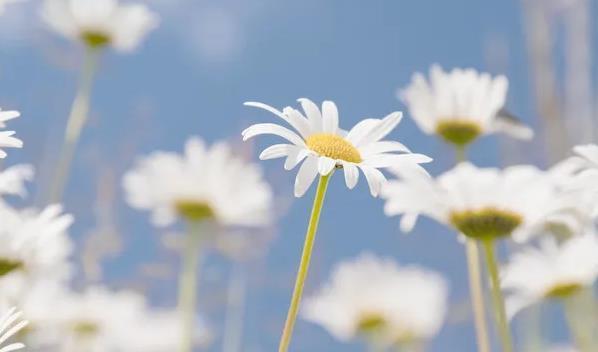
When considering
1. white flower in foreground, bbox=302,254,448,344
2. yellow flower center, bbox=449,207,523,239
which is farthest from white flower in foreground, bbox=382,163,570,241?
white flower in foreground, bbox=302,254,448,344

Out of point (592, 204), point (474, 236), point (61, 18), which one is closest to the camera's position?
point (592, 204)

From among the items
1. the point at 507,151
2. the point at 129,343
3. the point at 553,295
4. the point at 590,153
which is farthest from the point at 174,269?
the point at 590,153

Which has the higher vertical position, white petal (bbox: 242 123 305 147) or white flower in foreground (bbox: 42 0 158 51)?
white flower in foreground (bbox: 42 0 158 51)

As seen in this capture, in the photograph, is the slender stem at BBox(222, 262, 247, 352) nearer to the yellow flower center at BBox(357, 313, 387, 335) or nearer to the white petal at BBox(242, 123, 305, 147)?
the yellow flower center at BBox(357, 313, 387, 335)

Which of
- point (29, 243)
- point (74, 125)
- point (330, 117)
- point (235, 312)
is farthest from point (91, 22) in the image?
point (330, 117)

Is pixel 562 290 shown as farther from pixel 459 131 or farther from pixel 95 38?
pixel 95 38

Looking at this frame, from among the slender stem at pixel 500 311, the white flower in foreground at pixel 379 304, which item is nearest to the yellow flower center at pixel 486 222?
the slender stem at pixel 500 311

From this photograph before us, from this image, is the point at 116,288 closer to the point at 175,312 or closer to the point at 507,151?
the point at 175,312
